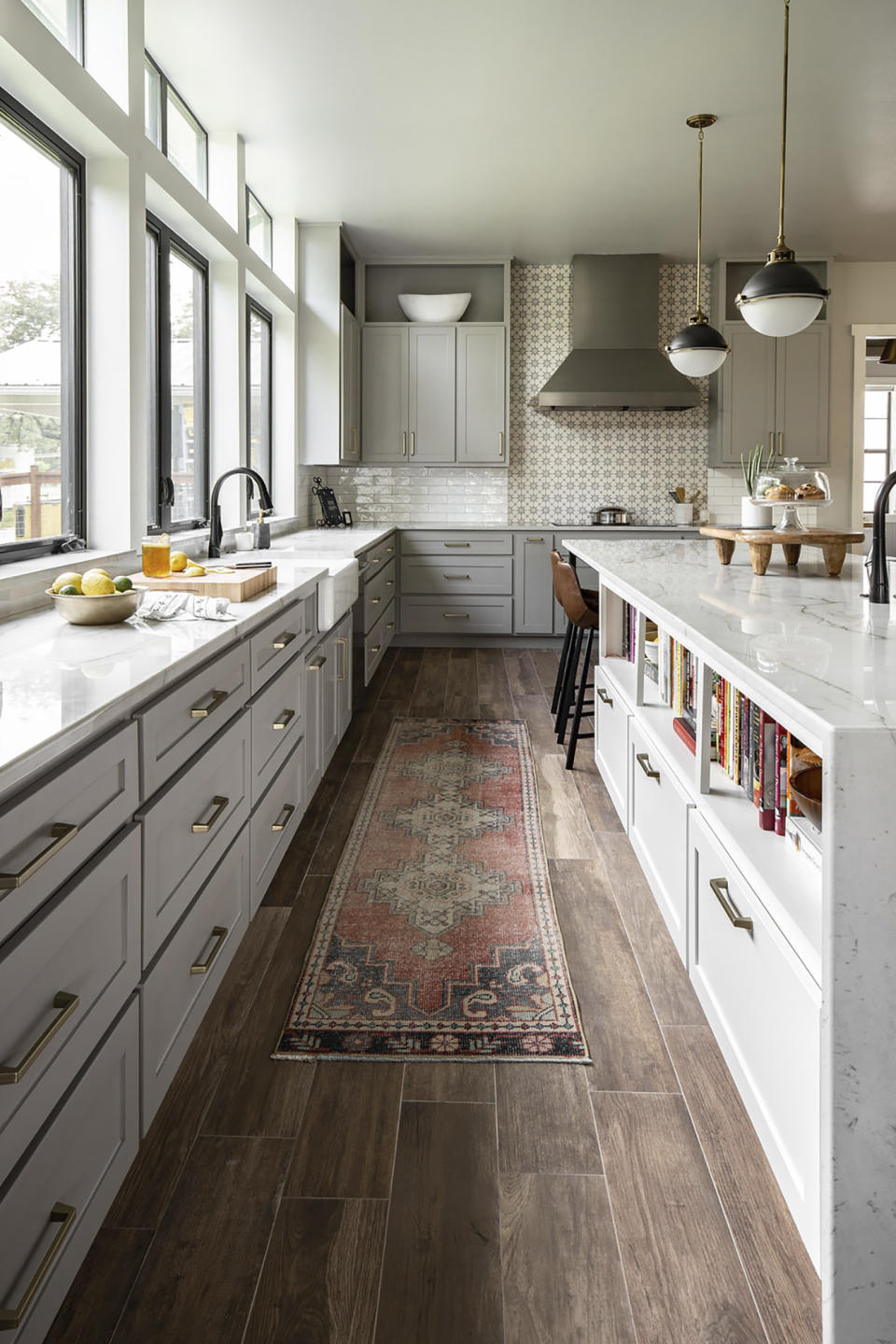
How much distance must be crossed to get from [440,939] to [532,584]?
15.6 ft

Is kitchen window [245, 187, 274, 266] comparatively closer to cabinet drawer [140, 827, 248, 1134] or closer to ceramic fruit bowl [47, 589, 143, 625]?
ceramic fruit bowl [47, 589, 143, 625]

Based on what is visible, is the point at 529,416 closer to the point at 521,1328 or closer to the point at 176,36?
the point at 176,36

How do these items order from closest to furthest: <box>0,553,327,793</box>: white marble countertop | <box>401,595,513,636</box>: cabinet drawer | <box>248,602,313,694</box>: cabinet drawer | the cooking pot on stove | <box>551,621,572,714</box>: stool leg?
<box>0,553,327,793</box>: white marble countertop < <box>248,602,313,694</box>: cabinet drawer < <box>551,621,572,714</box>: stool leg < <box>401,595,513,636</box>: cabinet drawer < the cooking pot on stove

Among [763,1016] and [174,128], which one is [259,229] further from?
[763,1016]

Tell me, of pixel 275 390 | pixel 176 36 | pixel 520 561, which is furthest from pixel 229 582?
pixel 520 561

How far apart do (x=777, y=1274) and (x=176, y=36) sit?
14.3 feet

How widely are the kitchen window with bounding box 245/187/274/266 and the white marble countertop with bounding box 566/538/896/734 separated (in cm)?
366

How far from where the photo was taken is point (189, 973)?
1.89m

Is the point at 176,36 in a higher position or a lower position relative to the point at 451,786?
higher

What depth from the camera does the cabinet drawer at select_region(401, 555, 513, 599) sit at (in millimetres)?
7074

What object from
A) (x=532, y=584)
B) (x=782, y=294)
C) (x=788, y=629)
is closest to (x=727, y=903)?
(x=788, y=629)

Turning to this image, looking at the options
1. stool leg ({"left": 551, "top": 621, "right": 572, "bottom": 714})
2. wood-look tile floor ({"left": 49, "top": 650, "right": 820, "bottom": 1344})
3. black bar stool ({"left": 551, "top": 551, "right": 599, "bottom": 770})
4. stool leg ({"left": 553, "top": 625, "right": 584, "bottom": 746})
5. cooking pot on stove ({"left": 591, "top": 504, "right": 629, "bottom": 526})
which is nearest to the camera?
wood-look tile floor ({"left": 49, "top": 650, "right": 820, "bottom": 1344})

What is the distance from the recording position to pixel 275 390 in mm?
6414

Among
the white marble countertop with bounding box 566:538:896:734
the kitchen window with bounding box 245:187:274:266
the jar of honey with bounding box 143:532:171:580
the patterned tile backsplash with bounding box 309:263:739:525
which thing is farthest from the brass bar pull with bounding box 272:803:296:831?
the patterned tile backsplash with bounding box 309:263:739:525
